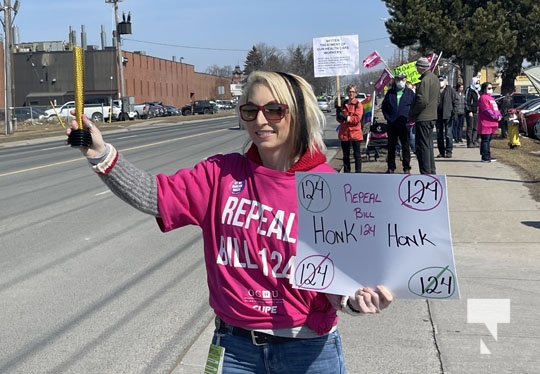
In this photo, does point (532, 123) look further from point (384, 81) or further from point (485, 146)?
point (485, 146)

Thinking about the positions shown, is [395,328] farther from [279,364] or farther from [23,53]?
[23,53]

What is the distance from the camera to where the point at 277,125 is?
2658mm

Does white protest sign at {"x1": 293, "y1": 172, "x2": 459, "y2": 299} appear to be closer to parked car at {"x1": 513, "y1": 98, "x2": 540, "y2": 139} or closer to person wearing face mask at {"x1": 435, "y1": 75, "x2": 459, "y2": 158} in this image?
person wearing face mask at {"x1": 435, "y1": 75, "x2": 459, "y2": 158}

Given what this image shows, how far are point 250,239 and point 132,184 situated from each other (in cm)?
48

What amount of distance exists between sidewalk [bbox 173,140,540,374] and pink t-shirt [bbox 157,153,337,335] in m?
2.22

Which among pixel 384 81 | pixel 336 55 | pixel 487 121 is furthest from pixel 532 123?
pixel 336 55

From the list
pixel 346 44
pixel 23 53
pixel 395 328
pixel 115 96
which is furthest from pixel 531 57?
pixel 23 53

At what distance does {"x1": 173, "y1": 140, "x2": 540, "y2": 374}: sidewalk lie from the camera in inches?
186

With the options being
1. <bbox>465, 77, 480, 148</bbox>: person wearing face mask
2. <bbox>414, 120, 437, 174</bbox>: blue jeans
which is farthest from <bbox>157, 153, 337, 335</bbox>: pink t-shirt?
<bbox>465, 77, 480, 148</bbox>: person wearing face mask

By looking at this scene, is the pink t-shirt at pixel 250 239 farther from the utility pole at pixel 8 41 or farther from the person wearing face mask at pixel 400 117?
the utility pole at pixel 8 41

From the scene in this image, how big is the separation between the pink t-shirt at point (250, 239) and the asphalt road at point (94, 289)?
92.5 inches

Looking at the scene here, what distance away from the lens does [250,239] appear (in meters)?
2.58

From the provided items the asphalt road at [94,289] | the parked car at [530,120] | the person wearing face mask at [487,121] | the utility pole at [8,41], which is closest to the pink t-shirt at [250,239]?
the asphalt road at [94,289]

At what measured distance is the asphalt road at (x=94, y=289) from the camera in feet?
16.7
